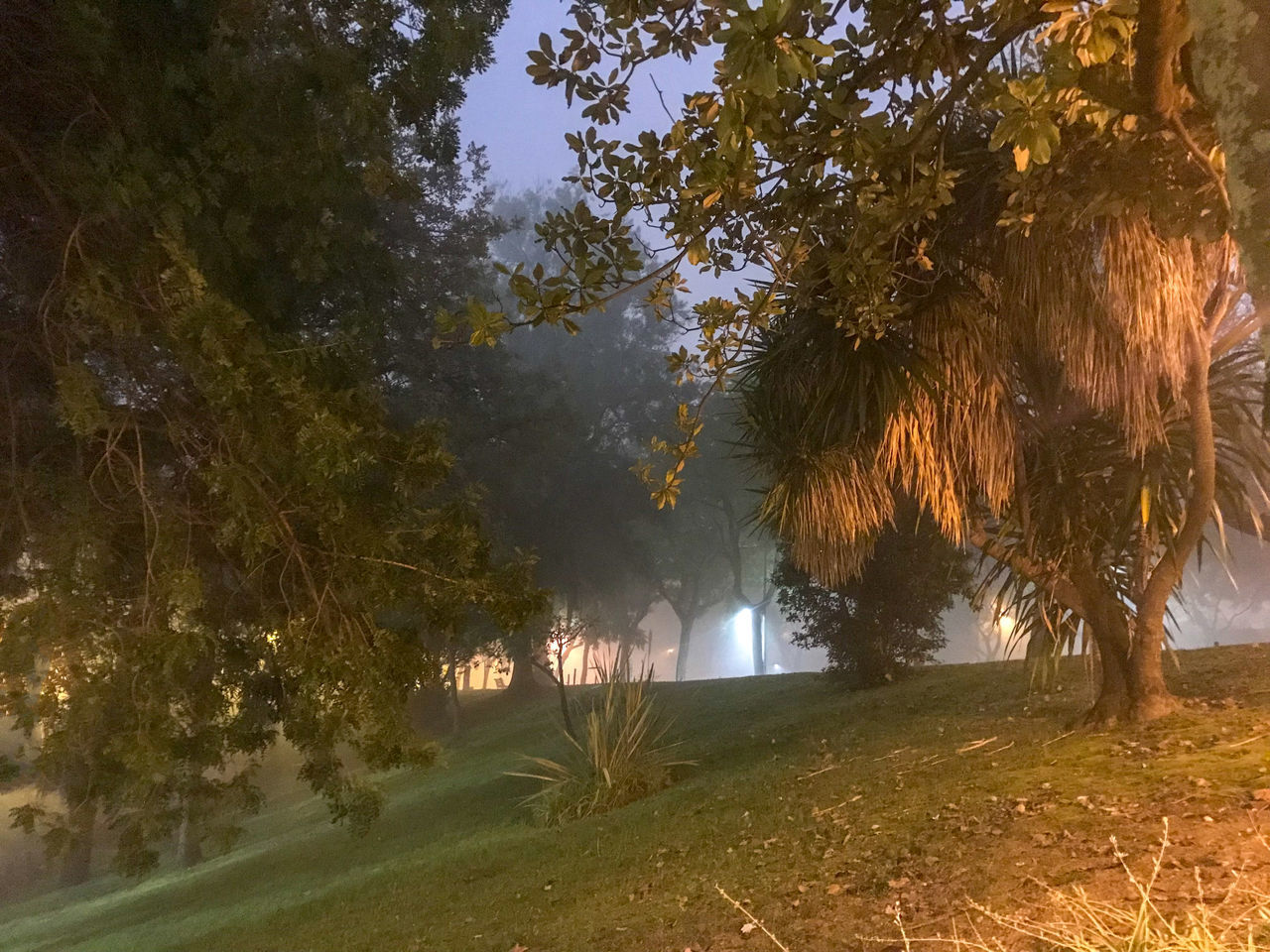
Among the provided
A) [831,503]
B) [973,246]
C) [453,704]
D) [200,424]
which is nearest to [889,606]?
[831,503]

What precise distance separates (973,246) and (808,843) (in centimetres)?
398

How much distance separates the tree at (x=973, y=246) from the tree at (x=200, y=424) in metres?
1.87

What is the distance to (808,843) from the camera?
5.35 metres

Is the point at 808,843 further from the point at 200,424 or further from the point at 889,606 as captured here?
the point at 889,606

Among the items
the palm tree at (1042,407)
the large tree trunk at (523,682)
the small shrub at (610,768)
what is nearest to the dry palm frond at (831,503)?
the palm tree at (1042,407)

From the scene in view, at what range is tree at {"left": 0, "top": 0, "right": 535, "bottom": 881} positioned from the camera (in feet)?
16.3

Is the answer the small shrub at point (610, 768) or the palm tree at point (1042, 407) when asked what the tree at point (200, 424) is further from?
the small shrub at point (610, 768)

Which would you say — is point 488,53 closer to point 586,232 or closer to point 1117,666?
point 586,232

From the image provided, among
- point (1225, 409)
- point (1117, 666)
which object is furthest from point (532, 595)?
point (1225, 409)

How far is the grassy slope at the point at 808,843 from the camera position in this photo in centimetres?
412

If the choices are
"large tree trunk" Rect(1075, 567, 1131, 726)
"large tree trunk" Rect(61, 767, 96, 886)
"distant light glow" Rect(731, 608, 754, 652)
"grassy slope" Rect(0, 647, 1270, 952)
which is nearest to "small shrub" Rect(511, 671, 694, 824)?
"grassy slope" Rect(0, 647, 1270, 952)

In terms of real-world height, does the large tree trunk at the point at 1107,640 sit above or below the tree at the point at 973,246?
below

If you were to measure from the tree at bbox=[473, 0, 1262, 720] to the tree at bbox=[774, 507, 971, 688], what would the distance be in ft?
13.9

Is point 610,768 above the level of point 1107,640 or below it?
below
